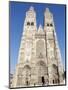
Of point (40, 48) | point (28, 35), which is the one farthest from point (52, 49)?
point (28, 35)

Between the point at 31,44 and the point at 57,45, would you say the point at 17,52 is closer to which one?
the point at 31,44

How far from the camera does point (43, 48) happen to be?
273cm

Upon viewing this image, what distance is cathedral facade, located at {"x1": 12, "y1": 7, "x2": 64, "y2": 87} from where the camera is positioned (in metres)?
2.67

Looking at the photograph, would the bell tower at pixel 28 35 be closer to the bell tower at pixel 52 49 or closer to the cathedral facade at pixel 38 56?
the cathedral facade at pixel 38 56

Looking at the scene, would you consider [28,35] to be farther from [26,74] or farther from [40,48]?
[26,74]

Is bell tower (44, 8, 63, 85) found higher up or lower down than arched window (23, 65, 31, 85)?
higher up

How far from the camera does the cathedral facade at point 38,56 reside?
8.75 feet

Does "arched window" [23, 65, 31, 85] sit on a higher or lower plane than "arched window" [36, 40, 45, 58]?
lower

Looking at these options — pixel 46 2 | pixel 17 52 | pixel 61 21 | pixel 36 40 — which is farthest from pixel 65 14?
pixel 17 52

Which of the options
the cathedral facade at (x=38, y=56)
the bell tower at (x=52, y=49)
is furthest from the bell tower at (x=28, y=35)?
the bell tower at (x=52, y=49)

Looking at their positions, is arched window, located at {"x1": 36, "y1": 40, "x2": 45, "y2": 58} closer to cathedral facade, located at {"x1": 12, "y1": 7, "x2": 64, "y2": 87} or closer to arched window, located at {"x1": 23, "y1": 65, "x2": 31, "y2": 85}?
cathedral facade, located at {"x1": 12, "y1": 7, "x2": 64, "y2": 87}

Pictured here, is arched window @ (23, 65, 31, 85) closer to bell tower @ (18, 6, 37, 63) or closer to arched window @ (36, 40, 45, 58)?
bell tower @ (18, 6, 37, 63)

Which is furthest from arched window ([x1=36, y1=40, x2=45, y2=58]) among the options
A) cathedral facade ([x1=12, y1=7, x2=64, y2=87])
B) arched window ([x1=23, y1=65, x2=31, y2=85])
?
arched window ([x1=23, y1=65, x2=31, y2=85])

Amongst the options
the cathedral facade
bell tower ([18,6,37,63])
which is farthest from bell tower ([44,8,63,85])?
bell tower ([18,6,37,63])
